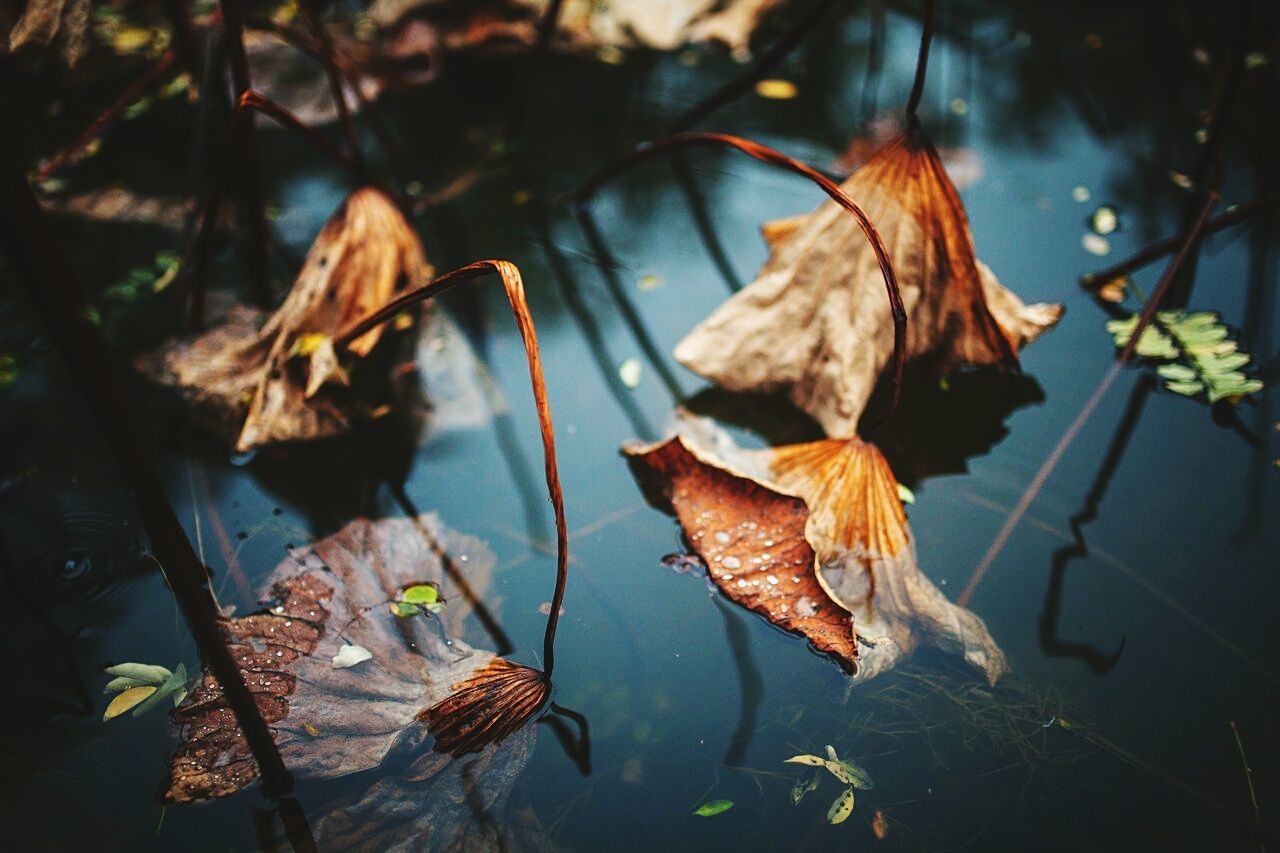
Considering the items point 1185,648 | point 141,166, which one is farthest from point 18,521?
point 1185,648

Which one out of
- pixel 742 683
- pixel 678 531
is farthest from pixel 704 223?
pixel 742 683

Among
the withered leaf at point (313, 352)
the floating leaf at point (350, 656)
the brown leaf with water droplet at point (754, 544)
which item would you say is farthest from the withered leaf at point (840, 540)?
the withered leaf at point (313, 352)

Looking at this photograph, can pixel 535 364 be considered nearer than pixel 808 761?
Yes

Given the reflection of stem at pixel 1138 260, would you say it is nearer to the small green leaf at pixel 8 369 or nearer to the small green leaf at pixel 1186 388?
the small green leaf at pixel 1186 388

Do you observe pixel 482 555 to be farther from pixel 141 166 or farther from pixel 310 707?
pixel 141 166

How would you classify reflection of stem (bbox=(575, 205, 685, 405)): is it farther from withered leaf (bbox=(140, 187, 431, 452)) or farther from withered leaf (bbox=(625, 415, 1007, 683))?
withered leaf (bbox=(140, 187, 431, 452))

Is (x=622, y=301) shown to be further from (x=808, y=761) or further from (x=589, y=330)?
(x=808, y=761)

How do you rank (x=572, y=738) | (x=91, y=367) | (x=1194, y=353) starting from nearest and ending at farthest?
(x=91, y=367)
(x=572, y=738)
(x=1194, y=353)
